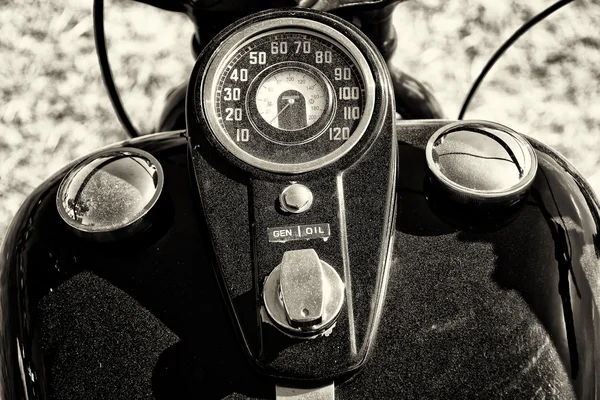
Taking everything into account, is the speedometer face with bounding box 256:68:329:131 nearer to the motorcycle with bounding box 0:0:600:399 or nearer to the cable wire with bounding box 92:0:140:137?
the motorcycle with bounding box 0:0:600:399

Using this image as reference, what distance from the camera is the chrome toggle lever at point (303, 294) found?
2.86 ft

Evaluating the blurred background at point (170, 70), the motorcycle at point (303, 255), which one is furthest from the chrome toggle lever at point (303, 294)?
the blurred background at point (170, 70)

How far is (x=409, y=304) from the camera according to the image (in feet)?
3.22

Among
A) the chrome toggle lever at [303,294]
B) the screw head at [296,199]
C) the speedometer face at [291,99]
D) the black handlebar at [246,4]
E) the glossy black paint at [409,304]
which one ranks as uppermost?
the black handlebar at [246,4]

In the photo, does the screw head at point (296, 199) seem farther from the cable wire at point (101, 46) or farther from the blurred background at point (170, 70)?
→ the blurred background at point (170, 70)

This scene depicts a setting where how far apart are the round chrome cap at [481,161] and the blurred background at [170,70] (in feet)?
3.21

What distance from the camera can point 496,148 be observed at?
Answer: 3.45 ft

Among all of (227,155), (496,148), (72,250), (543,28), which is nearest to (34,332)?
(72,250)

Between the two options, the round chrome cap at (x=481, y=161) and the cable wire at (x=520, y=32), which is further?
the cable wire at (x=520, y=32)

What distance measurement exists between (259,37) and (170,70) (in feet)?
3.77

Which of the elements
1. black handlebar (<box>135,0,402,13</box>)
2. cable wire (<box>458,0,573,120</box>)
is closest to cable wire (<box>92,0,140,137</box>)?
black handlebar (<box>135,0,402,13</box>)

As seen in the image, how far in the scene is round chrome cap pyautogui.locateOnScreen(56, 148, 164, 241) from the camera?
3.31ft

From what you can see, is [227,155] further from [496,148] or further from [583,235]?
[583,235]

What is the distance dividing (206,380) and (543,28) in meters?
1.67
